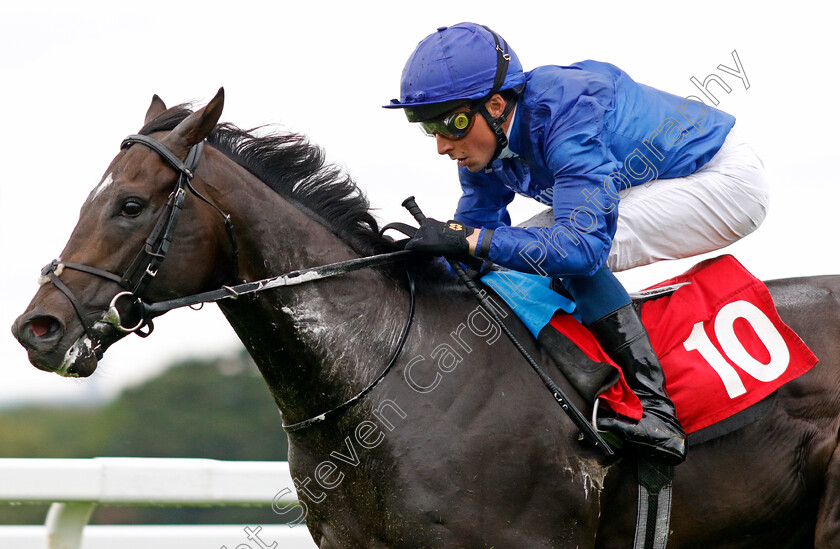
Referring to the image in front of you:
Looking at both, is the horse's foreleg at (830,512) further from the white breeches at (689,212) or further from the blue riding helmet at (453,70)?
the blue riding helmet at (453,70)

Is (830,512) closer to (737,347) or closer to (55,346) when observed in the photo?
(737,347)

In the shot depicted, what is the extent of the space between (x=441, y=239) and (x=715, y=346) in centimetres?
105

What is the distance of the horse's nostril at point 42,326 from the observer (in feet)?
9.13

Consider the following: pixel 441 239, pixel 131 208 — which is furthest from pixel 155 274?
pixel 441 239

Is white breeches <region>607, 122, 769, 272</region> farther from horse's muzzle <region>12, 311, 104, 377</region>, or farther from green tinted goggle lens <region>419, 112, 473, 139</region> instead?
horse's muzzle <region>12, 311, 104, 377</region>

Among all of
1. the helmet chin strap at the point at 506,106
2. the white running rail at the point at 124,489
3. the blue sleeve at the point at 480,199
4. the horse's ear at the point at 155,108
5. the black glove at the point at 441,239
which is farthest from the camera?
the white running rail at the point at 124,489

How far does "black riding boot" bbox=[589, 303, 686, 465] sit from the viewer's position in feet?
10.1

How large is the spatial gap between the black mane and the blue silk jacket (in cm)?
45

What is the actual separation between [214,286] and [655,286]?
1669mm

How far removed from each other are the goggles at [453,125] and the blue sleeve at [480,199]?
17.4 inches

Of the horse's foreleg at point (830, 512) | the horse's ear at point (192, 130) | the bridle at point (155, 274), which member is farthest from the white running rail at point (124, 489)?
the horse's foreleg at point (830, 512)

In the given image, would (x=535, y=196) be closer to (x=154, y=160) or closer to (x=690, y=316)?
(x=690, y=316)

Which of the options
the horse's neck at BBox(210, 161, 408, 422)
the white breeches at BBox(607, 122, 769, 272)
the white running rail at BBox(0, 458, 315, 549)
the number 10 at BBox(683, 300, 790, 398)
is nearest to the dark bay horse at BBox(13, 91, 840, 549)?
the horse's neck at BBox(210, 161, 408, 422)

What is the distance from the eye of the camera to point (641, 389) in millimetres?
3182
